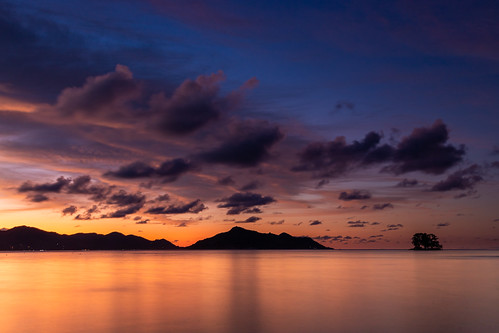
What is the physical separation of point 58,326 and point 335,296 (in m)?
28.0

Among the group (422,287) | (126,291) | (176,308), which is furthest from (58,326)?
(422,287)

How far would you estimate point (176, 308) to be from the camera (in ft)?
132

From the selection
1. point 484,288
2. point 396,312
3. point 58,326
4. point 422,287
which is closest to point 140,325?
point 58,326

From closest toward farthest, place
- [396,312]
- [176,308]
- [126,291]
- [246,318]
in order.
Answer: [246,318] < [396,312] < [176,308] < [126,291]

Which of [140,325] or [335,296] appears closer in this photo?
[140,325]

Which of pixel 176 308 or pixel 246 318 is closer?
pixel 246 318

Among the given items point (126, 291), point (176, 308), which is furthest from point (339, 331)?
point (126, 291)

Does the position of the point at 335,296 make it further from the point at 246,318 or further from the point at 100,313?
the point at 100,313

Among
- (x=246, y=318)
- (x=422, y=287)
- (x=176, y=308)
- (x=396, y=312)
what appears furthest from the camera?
(x=422, y=287)

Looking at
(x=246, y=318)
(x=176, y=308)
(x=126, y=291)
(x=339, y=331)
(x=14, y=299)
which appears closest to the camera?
(x=339, y=331)

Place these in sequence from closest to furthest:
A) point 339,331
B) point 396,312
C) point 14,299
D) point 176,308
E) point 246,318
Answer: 1. point 339,331
2. point 246,318
3. point 396,312
4. point 176,308
5. point 14,299

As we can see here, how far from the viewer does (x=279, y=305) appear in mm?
42156

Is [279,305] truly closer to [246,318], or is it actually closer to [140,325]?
[246,318]

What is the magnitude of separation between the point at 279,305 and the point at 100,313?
601 inches
